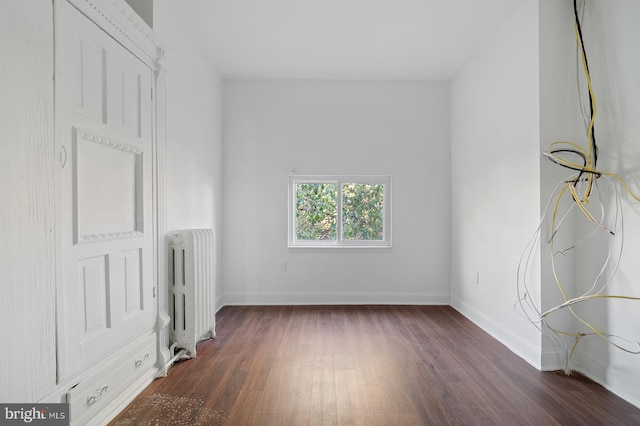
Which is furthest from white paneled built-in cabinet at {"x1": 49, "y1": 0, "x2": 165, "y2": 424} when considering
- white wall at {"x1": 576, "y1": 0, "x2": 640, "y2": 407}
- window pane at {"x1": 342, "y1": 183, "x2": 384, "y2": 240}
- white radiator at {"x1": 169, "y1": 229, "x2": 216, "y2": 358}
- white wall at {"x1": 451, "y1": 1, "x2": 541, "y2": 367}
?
white wall at {"x1": 576, "y1": 0, "x2": 640, "y2": 407}

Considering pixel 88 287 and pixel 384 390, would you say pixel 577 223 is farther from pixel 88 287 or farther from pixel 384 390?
pixel 88 287

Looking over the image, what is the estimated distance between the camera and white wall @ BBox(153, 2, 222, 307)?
295 centimetres

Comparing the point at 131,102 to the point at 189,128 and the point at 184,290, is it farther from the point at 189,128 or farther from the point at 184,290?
the point at 184,290

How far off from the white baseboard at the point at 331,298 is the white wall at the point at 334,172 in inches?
0.5

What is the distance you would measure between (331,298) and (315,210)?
46.3 inches

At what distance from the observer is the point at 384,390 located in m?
2.38

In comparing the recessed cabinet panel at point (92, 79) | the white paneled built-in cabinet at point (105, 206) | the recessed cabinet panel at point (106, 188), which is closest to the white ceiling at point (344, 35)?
the white paneled built-in cabinet at point (105, 206)

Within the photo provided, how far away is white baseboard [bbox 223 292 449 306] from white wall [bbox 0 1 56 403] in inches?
121

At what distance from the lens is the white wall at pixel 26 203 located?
138cm

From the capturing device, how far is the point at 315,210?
15.9 ft

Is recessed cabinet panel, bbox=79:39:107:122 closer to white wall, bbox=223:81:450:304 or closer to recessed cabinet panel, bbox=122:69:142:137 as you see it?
recessed cabinet panel, bbox=122:69:142:137

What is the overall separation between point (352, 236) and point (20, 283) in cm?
377

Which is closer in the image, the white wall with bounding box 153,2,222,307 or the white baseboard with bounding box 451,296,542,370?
the white baseboard with bounding box 451,296,542,370

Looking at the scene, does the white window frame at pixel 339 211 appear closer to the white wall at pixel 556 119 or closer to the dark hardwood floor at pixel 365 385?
the dark hardwood floor at pixel 365 385
